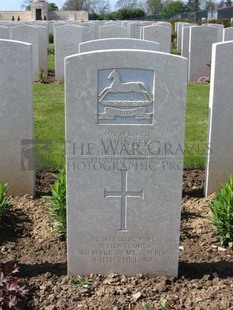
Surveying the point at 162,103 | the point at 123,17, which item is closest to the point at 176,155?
the point at 162,103

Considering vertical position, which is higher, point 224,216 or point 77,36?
point 77,36

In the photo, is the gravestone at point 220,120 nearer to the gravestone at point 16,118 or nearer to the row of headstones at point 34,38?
the gravestone at point 16,118

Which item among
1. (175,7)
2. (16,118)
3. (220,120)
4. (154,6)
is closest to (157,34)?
(220,120)

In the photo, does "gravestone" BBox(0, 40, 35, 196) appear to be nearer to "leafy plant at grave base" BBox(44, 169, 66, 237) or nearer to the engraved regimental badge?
"leafy plant at grave base" BBox(44, 169, 66, 237)

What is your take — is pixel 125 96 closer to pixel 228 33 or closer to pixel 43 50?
pixel 228 33

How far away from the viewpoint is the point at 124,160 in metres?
3.36

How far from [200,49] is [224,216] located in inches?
403

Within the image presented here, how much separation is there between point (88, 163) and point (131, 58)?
771mm

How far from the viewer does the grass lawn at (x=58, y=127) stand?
6.29 metres

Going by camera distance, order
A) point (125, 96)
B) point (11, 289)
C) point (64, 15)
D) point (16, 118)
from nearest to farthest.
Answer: point (11, 289) < point (125, 96) < point (16, 118) < point (64, 15)

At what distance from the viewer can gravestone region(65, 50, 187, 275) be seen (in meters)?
3.17

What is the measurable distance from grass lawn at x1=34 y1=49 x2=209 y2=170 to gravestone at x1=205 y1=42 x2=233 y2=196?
0.86 m

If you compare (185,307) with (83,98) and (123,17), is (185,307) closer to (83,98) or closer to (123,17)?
(83,98)

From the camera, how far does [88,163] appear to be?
11.0 feet
